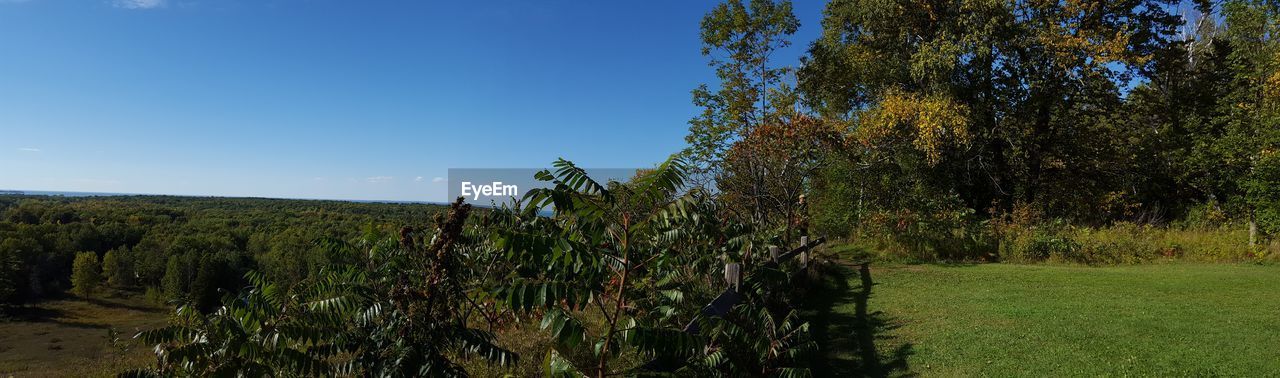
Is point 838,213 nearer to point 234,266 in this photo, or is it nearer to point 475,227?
point 475,227

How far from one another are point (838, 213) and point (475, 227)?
1521 cm

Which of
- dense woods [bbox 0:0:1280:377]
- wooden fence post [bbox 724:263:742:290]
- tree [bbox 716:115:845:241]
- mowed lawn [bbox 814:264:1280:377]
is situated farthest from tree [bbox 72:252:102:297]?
wooden fence post [bbox 724:263:742:290]

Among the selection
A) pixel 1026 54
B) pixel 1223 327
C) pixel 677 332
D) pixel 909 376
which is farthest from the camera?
pixel 1026 54

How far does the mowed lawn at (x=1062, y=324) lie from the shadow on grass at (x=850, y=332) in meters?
A: 0.02

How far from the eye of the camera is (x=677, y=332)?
2787 millimetres

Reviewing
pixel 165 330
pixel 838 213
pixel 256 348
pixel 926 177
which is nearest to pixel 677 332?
pixel 256 348

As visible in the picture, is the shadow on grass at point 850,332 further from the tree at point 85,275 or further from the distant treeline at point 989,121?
the tree at point 85,275

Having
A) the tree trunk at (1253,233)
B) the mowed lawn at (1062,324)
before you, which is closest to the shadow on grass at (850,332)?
the mowed lawn at (1062,324)

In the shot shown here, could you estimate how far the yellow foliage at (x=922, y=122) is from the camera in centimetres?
1700

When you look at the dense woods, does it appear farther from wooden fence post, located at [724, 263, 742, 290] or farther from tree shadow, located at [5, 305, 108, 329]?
tree shadow, located at [5, 305, 108, 329]

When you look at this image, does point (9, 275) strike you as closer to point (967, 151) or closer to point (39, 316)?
point (39, 316)

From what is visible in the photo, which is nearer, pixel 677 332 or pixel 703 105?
pixel 677 332

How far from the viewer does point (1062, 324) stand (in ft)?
22.5

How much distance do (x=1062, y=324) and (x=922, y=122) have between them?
1152cm
